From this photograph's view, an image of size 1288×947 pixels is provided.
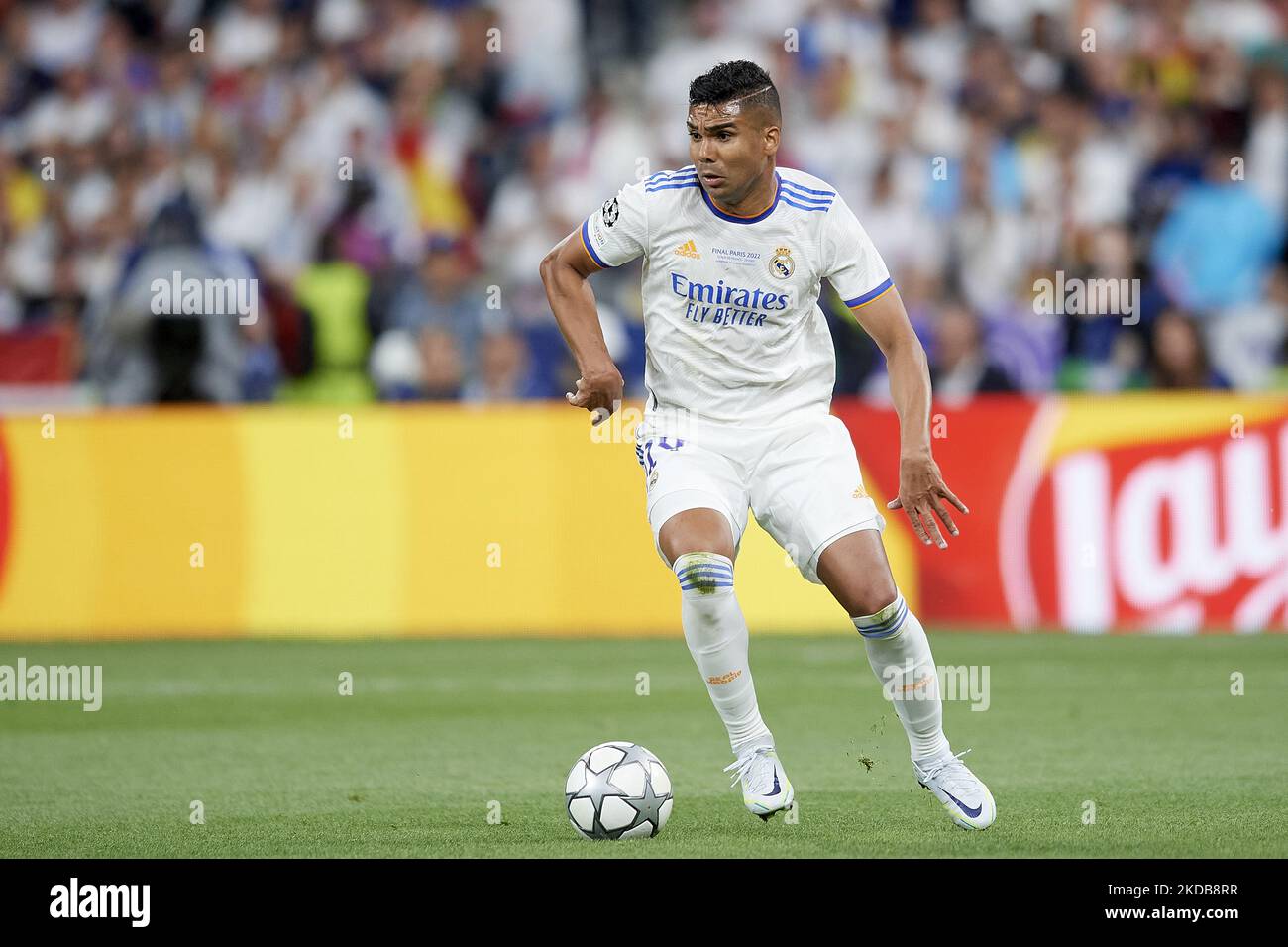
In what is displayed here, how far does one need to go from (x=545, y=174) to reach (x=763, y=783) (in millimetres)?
10985

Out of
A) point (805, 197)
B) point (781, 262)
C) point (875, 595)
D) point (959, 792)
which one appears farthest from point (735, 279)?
point (959, 792)

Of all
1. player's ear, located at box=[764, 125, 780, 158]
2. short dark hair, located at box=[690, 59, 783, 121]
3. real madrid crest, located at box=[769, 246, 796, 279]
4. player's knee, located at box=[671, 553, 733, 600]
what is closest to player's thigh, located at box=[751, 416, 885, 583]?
player's knee, located at box=[671, 553, 733, 600]

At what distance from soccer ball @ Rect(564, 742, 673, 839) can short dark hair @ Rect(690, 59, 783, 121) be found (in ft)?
7.27

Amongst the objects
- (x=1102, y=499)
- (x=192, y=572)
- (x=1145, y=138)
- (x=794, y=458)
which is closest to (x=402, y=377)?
(x=192, y=572)

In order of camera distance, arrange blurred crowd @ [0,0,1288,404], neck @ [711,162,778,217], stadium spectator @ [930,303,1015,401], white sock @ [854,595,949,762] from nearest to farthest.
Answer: white sock @ [854,595,949,762], neck @ [711,162,778,217], stadium spectator @ [930,303,1015,401], blurred crowd @ [0,0,1288,404]

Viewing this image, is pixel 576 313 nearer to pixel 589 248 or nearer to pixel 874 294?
pixel 589 248

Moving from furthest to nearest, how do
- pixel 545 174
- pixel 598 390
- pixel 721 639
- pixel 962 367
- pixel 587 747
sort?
pixel 545 174 → pixel 962 367 → pixel 587 747 → pixel 721 639 → pixel 598 390

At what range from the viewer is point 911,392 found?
718 centimetres

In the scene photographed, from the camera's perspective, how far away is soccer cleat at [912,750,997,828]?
6945 mm

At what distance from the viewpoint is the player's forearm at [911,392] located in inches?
277

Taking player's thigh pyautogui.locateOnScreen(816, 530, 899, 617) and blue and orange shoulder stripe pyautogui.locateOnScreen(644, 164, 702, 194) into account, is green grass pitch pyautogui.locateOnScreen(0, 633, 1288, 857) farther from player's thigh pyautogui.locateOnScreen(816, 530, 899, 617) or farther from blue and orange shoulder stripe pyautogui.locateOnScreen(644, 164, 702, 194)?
blue and orange shoulder stripe pyautogui.locateOnScreen(644, 164, 702, 194)

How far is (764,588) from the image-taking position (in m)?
13.6

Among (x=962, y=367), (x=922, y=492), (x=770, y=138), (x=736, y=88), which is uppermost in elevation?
(x=736, y=88)

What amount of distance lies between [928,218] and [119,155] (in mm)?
6970
